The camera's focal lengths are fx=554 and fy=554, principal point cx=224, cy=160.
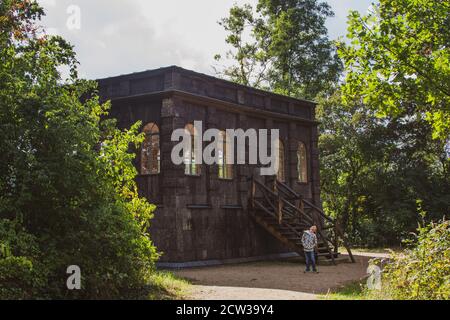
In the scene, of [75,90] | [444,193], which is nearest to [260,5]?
[444,193]

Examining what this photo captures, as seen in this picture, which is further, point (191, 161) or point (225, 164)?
point (225, 164)

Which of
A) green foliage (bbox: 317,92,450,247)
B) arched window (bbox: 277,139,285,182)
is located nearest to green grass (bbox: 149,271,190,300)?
arched window (bbox: 277,139,285,182)

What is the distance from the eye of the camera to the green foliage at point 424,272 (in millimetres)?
9336

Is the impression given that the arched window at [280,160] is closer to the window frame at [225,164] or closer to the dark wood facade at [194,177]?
the dark wood facade at [194,177]

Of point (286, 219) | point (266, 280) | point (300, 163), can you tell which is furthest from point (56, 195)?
point (300, 163)

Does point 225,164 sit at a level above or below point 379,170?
below

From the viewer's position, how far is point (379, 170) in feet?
98.9

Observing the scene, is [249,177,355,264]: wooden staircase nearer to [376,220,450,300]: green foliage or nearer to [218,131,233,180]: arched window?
[218,131,233,180]: arched window

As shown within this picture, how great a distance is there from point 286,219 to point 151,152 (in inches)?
225

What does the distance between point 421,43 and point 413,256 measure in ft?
30.9

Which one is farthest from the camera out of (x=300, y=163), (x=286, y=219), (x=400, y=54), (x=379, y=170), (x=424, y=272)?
(x=379, y=170)

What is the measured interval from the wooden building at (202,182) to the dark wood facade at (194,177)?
3cm

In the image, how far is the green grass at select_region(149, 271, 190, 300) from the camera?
1074 centimetres

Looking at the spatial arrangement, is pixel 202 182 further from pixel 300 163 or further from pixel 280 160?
pixel 300 163
